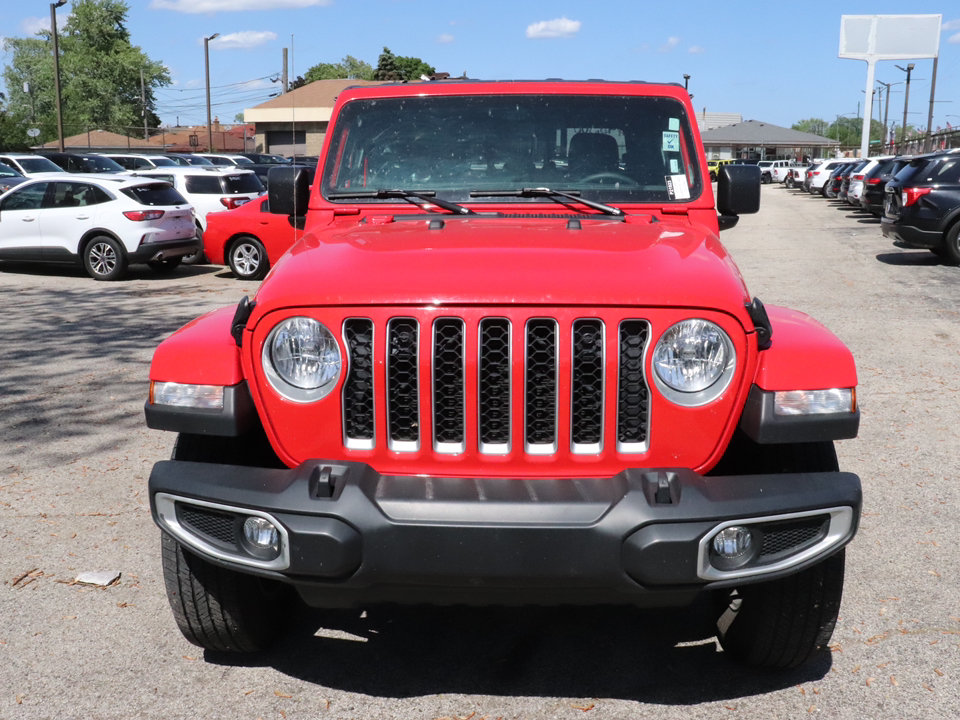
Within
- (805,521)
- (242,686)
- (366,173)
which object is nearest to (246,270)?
(366,173)

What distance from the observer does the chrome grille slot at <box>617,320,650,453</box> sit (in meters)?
2.88

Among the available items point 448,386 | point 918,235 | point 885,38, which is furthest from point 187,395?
point 885,38

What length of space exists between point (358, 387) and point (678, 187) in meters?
2.04

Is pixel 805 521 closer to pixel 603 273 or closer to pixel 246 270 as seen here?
pixel 603 273

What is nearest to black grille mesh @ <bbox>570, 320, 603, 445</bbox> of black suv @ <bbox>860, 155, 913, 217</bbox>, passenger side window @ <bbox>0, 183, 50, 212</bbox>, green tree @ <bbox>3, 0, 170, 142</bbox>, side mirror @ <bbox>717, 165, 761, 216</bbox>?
side mirror @ <bbox>717, 165, 761, 216</bbox>

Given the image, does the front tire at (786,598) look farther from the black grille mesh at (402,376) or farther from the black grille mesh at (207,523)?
the black grille mesh at (207,523)

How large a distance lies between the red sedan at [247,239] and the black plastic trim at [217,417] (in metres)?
11.2

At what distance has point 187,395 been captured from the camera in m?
3.08

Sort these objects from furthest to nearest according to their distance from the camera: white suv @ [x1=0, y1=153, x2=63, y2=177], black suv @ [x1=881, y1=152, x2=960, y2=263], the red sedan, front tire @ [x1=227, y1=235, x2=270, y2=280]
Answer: white suv @ [x1=0, y1=153, x2=63, y2=177]
black suv @ [x1=881, y1=152, x2=960, y2=263]
front tire @ [x1=227, y1=235, x2=270, y2=280]
the red sedan

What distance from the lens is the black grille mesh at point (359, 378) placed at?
291 centimetres

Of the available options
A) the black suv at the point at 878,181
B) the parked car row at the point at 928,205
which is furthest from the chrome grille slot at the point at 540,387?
the black suv at the point at 878,181

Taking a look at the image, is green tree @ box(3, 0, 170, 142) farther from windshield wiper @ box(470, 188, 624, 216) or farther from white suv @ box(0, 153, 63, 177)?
windshield wiper @ box(470, 188, 624, 216)

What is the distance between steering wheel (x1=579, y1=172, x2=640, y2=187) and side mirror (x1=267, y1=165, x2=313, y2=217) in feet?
4.13

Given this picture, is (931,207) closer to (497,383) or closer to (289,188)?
(289,188)
